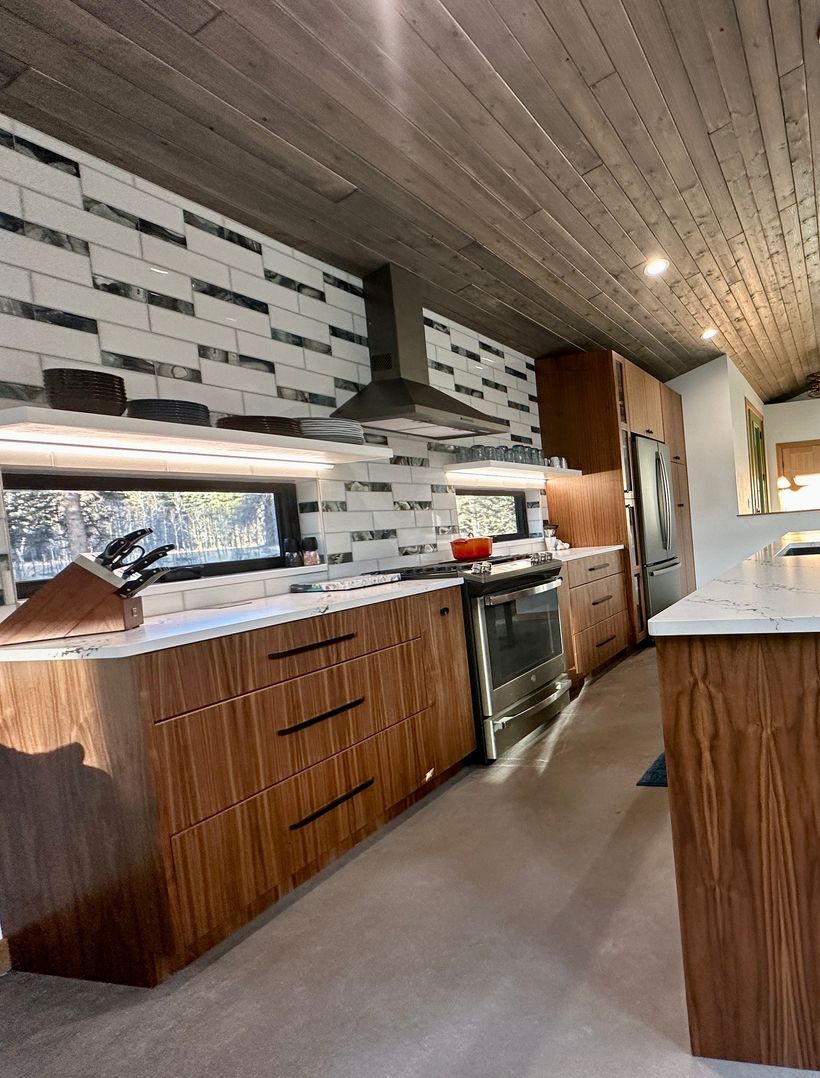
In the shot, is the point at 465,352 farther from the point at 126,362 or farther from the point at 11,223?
the point at 11,223

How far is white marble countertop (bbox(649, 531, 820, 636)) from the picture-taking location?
1224 mm

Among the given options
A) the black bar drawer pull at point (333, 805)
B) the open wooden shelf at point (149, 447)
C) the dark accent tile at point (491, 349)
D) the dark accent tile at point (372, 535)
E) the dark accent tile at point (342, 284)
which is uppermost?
the dark accent tile at point (342, 284)

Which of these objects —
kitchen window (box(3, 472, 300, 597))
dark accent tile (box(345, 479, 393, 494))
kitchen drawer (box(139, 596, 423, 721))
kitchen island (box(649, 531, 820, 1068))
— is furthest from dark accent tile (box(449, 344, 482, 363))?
kitchen island (box(649, 531, 820, 1068))

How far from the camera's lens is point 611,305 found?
4.57 meters

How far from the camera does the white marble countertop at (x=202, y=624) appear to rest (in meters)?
1.68

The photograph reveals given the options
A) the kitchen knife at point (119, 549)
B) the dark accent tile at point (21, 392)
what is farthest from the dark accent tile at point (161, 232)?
the kitchen knife at point (119, 549)

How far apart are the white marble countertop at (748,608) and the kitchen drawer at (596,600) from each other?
248 cm

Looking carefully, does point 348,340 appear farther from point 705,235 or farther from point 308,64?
point 705,235

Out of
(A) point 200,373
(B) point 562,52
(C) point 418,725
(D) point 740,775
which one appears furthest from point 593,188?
(D) point 740,775

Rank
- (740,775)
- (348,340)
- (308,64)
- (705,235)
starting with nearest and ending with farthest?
(740,775) → (308,64) → (348,340) → (705,235)

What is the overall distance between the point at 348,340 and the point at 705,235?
6.97ft

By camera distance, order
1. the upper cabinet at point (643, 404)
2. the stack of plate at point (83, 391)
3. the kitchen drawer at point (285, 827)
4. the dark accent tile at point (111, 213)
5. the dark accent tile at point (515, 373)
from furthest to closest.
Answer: the upper cabinet at point (643, 404)
the dark accent tile at point (515, 373)
the dark accent tile at point (111, 213)
the stack of plate at point (83, 391)
the kitchen drawer at point (285, 827)

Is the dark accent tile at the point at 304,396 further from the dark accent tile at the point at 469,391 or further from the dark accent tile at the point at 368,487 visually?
the dark accent tile at the point at 469,391

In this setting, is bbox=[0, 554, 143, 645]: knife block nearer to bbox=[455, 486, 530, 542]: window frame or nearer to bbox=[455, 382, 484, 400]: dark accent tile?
bbox=[455, 382, 484, 400]: dark accent tile
